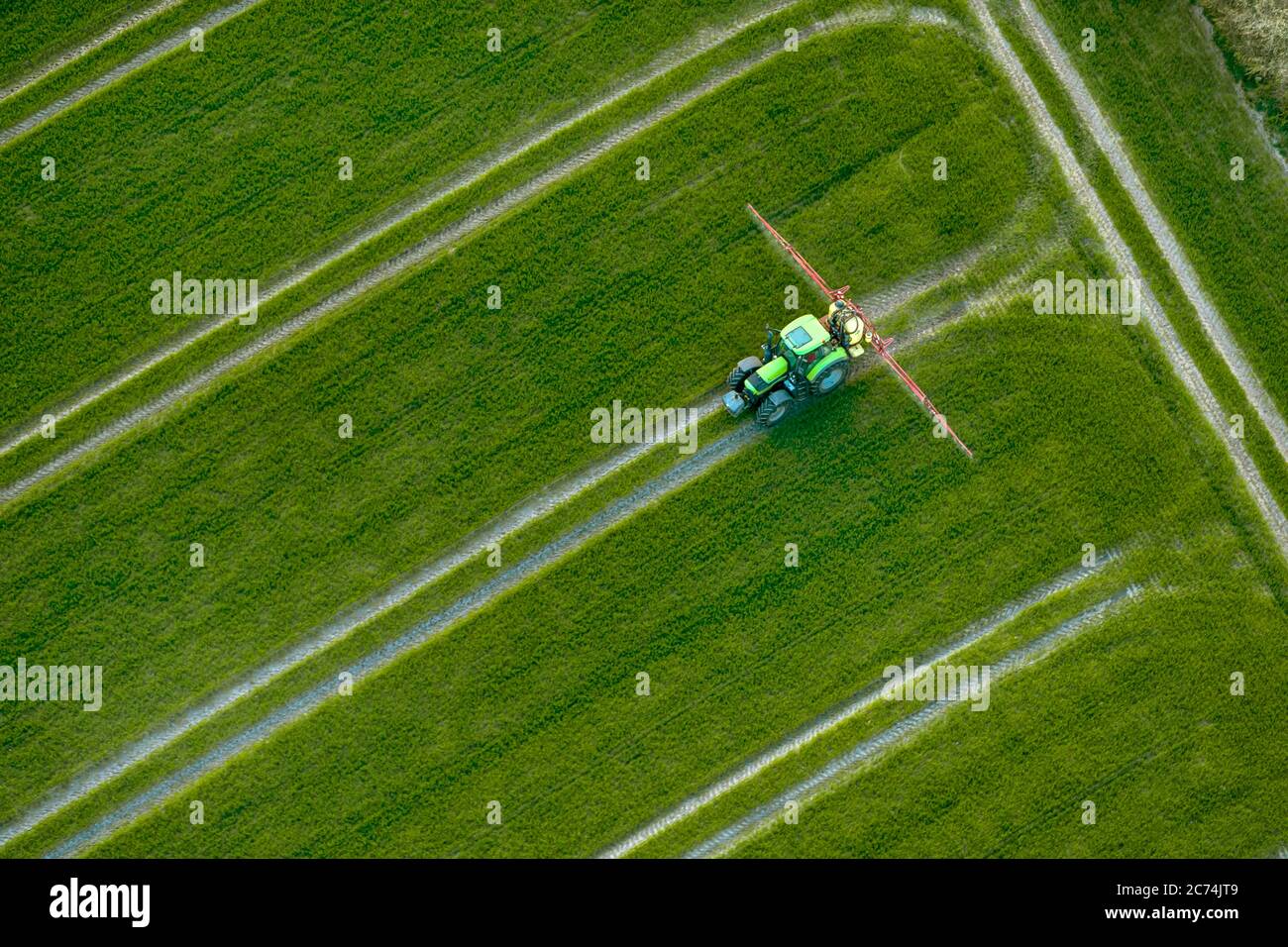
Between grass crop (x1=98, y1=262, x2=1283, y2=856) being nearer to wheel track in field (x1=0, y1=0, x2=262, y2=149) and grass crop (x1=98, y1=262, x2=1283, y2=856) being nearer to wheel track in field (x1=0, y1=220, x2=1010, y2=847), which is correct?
wheel track in field (x1=0, y1=220, x2=1010, y2=847)

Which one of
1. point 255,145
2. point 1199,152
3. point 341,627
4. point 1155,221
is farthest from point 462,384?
point 1199,152

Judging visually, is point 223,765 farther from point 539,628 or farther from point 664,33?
point 664,33

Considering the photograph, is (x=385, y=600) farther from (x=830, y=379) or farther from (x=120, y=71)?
(x=120, y=71)

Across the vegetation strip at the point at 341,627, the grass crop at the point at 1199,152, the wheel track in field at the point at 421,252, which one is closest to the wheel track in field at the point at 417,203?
the wheel track in field at the point at 421,252

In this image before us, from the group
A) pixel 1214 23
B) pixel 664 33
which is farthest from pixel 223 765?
pixel 1214 23

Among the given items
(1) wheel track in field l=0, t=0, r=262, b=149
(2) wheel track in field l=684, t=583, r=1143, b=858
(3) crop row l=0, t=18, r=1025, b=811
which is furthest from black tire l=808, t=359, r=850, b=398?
(1) wheel track in field l=0, t=0, r=262, b=149

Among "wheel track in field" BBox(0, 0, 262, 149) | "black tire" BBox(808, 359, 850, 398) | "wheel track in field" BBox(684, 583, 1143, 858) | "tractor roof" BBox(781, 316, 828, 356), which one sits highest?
"wheel track in field" BBox(0, 0, 262, 149)
